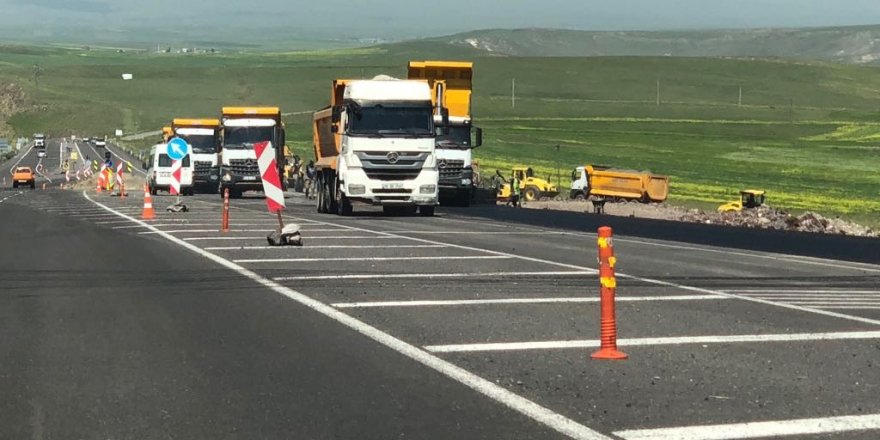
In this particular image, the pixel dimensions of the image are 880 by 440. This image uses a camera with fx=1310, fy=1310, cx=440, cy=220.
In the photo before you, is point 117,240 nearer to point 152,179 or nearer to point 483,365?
point 483,365

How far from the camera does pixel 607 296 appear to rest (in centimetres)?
983

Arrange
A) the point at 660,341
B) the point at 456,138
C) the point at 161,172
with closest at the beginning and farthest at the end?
the point at 660,341 → the point at 456,138 → the point at 161,172

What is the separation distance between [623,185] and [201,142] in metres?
19.3

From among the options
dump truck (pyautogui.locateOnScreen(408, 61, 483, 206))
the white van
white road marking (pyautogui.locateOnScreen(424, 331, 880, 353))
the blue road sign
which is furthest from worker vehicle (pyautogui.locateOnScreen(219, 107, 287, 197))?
white road marking (pyautogui.locateOnScreen(424, 331, 880, 353))

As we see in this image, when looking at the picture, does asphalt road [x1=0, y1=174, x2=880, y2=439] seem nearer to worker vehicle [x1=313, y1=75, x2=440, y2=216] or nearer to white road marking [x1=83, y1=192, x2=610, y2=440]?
white road marking [x1=83, y1=192, x2=610, y2=440]

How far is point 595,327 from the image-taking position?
1207 cm

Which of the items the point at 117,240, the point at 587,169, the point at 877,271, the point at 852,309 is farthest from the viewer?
the point at 587,169

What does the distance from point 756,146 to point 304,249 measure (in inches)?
3630

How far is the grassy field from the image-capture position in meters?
77.6

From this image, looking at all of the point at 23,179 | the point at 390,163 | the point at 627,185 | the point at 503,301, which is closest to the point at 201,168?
the point at 627,185

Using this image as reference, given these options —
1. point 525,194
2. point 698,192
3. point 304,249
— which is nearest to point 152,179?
point 525,194

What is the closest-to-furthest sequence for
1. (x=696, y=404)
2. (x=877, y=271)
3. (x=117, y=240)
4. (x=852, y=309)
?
(x=696, y=404), (x=852, y=309), (x=877, y=271), (x=117, y=240)

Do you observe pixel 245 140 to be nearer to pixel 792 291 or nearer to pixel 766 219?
pixel 766 219

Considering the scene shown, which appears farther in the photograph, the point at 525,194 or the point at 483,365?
the point at 525,194
